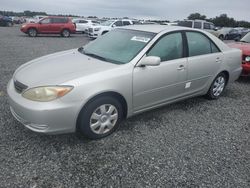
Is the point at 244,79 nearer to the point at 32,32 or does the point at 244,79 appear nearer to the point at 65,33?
the point at 65,33

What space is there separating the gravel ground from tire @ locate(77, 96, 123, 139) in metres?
0.14

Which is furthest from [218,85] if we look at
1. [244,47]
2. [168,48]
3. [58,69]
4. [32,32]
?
[32,32]

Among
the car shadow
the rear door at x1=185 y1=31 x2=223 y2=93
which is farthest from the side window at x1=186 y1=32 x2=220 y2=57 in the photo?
the car shadow

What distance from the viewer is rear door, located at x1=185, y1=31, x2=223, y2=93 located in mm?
4293

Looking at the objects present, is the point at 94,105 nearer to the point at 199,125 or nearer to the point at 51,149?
the point at 51,149

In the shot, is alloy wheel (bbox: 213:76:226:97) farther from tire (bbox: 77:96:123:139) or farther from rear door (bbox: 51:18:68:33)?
rear door (bbox: 51:18:68:33)

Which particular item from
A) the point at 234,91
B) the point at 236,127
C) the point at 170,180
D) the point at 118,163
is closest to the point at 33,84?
the point at 118,163

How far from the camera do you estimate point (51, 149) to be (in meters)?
3.09

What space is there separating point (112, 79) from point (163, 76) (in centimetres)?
97

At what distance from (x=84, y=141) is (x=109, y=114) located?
19.7 inches

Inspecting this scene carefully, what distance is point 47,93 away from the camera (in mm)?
2879

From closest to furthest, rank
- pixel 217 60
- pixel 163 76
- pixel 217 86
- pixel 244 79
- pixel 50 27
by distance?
pixel 163 76
pixel 217 60
pixel 217 86
pixel 244 79
pixel 50 27

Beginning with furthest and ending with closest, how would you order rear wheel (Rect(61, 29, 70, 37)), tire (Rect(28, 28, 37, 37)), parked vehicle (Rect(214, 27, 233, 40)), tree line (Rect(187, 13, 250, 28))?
1. tree line (Rect(187, 13, 250, 28))
2. parked vehicle (Rect(214, 27, 233, 40))
3. rear wheel (Rect(61, 29, 70, 37))
4. tire (Rect(28, 28, 37, 37))

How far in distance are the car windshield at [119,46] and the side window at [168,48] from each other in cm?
17
